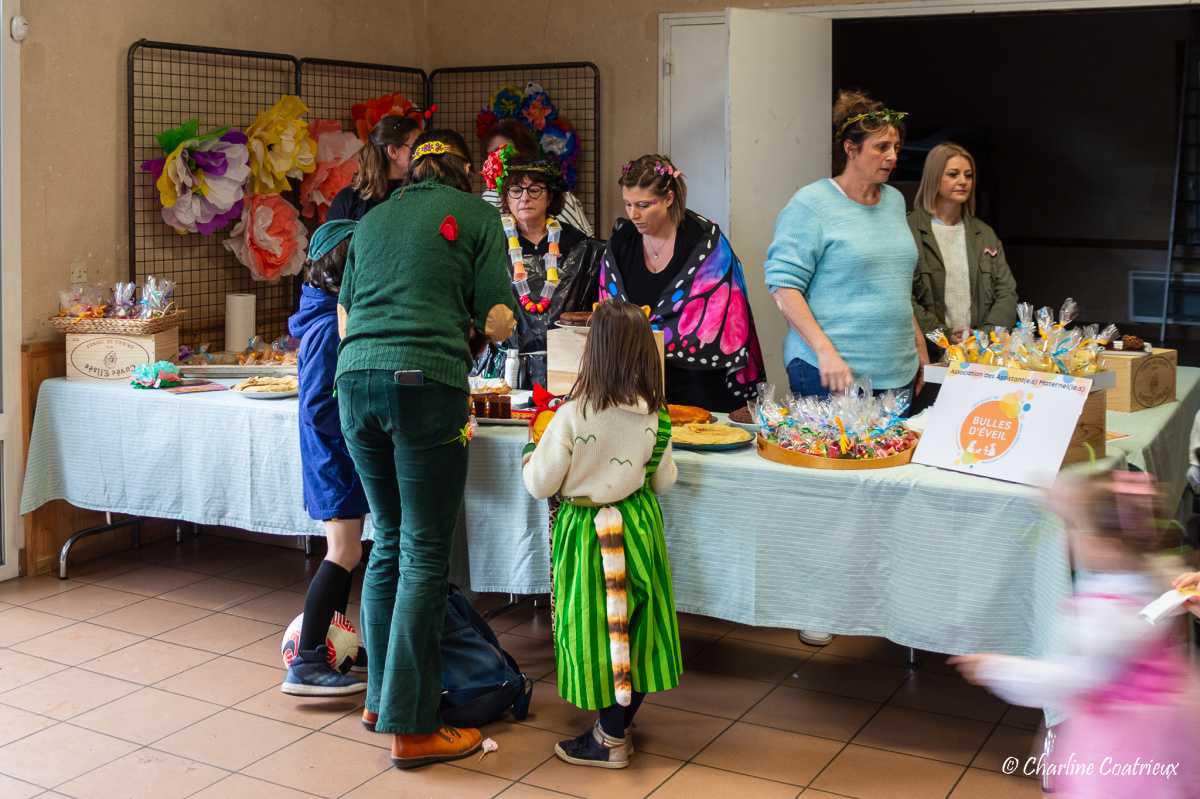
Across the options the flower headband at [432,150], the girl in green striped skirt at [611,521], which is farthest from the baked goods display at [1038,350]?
the flower headband at [432,150]

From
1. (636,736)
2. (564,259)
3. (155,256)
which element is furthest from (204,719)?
(155,256)

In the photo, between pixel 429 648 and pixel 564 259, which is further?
pixel 564 259

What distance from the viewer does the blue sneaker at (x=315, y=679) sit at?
12.0 feet

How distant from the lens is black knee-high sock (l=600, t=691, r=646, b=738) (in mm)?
3217

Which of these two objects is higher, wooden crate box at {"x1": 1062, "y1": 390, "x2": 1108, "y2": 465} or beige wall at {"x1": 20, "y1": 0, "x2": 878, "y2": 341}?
beige wall at {"x1": 20, "y1": 0, "x2": 878, "y2": 341}

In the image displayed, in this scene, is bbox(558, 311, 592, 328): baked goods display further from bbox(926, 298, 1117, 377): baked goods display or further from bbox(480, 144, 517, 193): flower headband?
bbox(926, 298, 1117, 377): baked goods display

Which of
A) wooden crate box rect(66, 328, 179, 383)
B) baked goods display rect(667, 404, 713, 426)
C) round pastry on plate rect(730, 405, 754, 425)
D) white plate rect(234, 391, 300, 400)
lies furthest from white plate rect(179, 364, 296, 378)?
round pastry on plate rect(730, 405, 754, 425)

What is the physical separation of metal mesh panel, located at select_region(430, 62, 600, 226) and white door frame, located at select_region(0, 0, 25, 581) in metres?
2.35

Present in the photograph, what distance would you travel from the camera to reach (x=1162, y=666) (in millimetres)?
1950

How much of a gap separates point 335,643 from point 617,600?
104 centimetres

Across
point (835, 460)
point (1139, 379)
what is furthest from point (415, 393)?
point (1139, 379)

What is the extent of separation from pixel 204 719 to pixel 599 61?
3805 millimetres

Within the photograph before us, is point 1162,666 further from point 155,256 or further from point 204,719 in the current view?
point 155,256

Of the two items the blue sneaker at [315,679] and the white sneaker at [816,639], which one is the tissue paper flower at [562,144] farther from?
the blue sneaker at [315,679]
